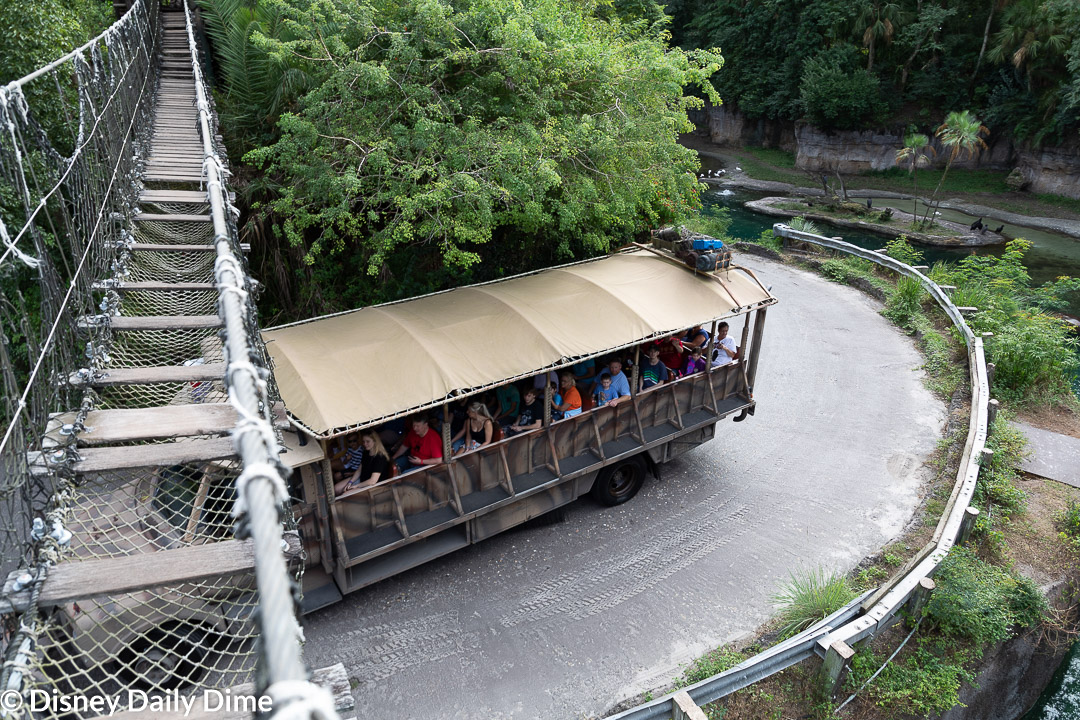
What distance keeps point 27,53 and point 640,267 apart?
900 centimetres

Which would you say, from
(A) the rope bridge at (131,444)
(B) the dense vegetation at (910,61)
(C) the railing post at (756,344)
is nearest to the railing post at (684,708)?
(A) the rope bridge at (131,444)

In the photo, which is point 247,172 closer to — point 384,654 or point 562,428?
point 562,428

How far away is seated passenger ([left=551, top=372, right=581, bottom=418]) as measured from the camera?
892 cm

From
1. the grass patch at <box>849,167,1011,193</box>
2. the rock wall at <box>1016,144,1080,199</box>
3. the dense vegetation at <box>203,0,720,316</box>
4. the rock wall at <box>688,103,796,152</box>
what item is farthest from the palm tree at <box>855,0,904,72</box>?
the dense vegetation at <box>203,0,720,316</box>

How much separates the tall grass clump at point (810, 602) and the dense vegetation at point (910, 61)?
115 feet

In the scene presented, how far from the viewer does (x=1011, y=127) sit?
36938 mm

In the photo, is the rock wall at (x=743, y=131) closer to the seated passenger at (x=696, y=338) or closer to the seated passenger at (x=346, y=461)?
the seated passenger at (x=696, y=338)

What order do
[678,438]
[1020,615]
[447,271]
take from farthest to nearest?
[447,271] < [678,438] < [1020,615]

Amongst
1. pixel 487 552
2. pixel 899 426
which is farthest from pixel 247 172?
pixel 899 426

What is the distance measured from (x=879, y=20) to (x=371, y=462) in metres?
42.5

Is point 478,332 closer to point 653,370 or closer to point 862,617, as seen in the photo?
point 653,370

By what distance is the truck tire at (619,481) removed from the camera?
952 centimetres

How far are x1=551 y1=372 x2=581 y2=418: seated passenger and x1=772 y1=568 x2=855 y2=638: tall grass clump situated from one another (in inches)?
133

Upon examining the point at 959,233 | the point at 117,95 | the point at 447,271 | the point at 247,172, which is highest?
the point at 117,95
